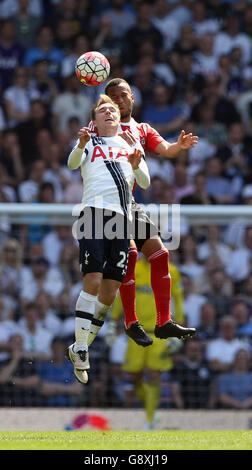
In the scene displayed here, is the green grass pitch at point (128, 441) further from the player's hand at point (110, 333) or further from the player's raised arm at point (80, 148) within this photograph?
the player's raised arm at point (80, 148)

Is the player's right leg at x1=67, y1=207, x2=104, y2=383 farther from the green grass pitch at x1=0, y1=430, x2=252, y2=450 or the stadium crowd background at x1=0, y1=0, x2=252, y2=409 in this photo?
the stadium crowd background at x1=0, y1=0, x2=252, y2=409

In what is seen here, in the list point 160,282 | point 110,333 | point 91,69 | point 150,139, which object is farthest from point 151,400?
point 91,69

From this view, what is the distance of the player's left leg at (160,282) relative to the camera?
895 centimetres

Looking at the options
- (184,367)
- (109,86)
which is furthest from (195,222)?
(109,86)

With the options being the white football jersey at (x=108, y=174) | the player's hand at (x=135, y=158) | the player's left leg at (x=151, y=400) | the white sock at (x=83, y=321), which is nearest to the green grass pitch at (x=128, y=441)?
the white sock at (x=83, y=321)

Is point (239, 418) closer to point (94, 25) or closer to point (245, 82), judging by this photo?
point (245, 82)

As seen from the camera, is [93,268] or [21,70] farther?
[21,70]

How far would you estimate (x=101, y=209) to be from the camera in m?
8.56

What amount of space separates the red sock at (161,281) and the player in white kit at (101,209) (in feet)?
1.64

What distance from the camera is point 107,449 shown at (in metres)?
7.70

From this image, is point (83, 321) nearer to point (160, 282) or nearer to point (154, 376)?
point (160, 282)

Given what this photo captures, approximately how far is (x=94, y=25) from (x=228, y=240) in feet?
20.2

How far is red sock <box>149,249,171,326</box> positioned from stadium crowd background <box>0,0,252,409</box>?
3.06 m

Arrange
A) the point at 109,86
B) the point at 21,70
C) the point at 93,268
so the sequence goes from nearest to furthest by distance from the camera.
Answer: the point at 93,268, the point at 109,86, the point at 21,70
